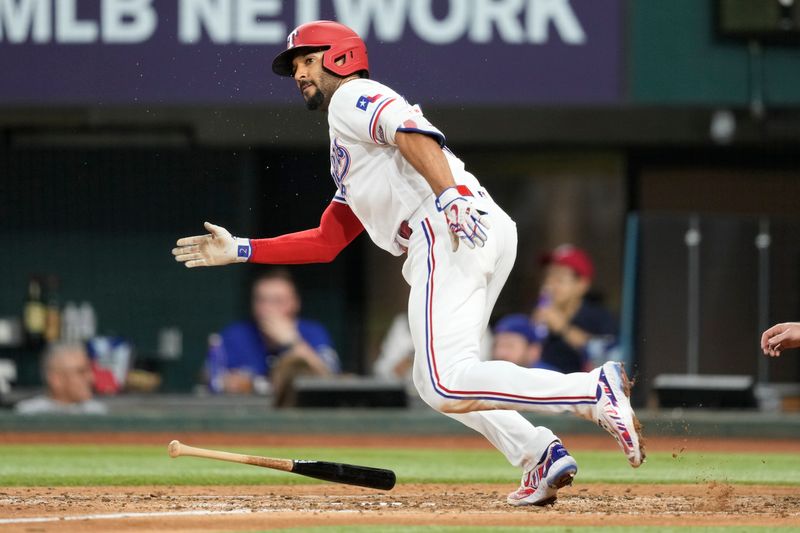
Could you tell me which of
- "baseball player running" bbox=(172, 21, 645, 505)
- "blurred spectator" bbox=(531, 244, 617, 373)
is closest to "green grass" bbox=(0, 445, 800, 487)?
"blurred spectator" bbox=(531, 244, 617, 373)

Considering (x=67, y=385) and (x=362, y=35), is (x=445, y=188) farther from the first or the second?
(x=362, y=35)

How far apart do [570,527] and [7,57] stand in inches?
333

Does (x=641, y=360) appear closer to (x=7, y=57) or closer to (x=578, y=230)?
(x=578, y=230)

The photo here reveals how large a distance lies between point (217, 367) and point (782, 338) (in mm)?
7312

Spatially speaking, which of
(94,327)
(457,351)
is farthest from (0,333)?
(457,351)

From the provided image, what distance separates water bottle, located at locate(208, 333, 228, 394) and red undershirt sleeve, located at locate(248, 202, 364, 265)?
602 cm

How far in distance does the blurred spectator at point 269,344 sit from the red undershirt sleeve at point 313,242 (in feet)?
17.6

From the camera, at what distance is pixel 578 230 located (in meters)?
13.9

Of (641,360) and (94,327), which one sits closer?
(641,360)

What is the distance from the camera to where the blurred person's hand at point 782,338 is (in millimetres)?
5113

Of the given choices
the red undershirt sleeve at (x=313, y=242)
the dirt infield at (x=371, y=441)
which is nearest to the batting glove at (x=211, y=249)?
the red undershirt sleeve at (x=313, y=242)

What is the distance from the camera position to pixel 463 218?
4973 mm

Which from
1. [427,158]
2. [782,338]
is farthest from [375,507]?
[782,338]

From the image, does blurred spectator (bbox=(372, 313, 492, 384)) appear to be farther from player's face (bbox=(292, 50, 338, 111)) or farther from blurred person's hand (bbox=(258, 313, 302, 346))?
player's face (bbox=(292, 50, 338, 111))
